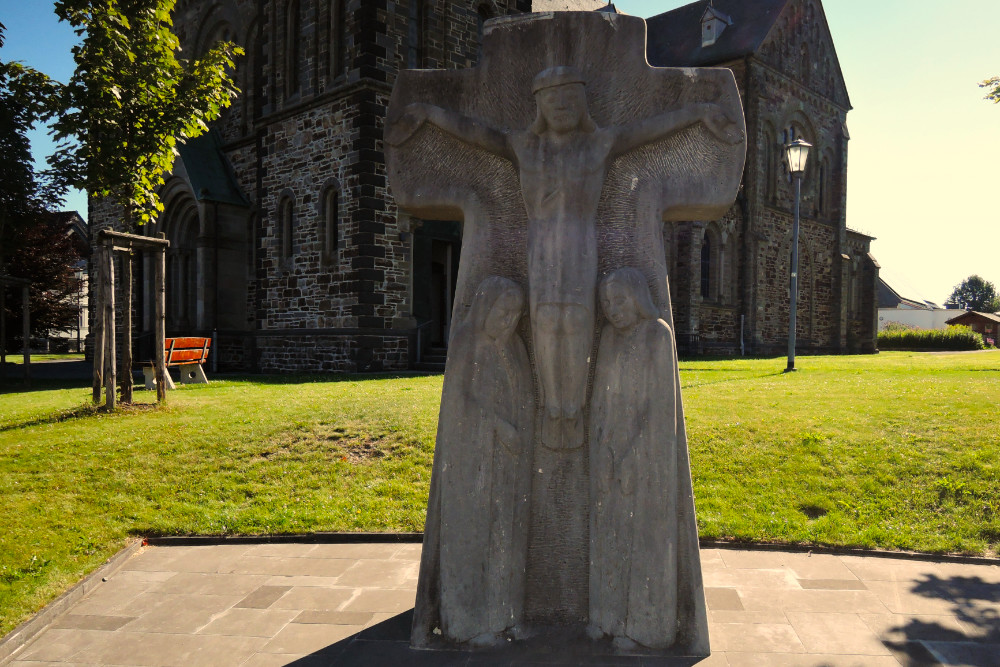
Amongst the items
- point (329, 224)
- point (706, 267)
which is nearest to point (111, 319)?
point (329, 224)

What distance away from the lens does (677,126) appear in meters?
3.13

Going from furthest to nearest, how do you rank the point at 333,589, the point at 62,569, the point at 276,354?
the point at 276,354 → the point at 62,569 → the point at 333,589

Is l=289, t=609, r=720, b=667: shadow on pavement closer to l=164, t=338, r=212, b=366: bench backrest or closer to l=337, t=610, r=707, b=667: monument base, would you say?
l=337, t=610, r=707, b=667: monument base

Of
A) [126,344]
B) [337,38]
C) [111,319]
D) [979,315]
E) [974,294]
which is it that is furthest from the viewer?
[974,294]

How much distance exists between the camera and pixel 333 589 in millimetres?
3773

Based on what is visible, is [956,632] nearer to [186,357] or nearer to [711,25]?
[186,357]

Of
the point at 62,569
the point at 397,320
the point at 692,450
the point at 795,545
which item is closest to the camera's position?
the point at 62,569

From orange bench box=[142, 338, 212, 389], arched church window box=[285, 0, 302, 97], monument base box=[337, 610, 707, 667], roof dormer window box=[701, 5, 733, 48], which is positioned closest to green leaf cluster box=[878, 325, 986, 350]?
roof dormer window box=[701, 5, 733, 48]

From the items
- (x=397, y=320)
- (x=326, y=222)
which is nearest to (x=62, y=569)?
(x=397, y=320)

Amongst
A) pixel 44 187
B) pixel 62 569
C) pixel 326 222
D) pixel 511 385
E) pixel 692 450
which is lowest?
pixel 62 569

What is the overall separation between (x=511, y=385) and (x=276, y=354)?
15725 mm

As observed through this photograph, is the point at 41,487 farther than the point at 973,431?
No

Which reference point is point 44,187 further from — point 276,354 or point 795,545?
point 795,545

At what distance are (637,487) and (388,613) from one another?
1.43 meters
